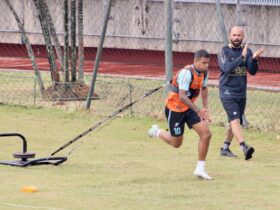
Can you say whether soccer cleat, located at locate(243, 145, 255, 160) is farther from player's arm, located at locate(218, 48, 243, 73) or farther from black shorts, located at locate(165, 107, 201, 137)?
black shorts, located at locate(165, 107, 201, 137)

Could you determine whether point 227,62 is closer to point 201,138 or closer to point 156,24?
point 201,138

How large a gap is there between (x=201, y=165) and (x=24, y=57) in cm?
1635

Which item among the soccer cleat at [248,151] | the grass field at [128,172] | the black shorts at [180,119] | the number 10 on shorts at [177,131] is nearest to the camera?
the grass field at [128,172]

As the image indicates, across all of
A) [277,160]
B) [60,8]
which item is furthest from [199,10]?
[277,160]

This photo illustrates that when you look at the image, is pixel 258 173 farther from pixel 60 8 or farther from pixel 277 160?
pixel 60 8

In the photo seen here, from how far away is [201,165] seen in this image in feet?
38.8

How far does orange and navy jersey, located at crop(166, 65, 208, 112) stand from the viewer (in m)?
11.9

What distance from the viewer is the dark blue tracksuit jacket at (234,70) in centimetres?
1323

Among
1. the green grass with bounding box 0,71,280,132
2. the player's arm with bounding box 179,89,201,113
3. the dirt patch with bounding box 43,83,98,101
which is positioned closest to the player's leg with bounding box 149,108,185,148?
the player's arm with bounding box 179,89,201,113

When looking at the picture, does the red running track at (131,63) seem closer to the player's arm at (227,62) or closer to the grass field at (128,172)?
the grass field at (128,172)

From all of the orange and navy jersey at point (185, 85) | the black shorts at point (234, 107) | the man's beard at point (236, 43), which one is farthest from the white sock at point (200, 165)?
the man's beard at point (236, 43)

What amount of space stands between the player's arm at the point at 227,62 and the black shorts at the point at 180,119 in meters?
1.32

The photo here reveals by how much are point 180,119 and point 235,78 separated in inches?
61.8

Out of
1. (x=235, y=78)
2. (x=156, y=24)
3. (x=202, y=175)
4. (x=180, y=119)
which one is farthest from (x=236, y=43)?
(x=156, y=24)
